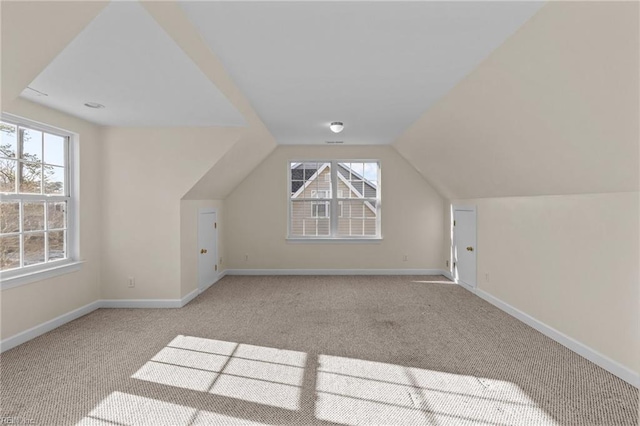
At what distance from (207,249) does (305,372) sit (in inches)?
127

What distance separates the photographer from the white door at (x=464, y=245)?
502cm

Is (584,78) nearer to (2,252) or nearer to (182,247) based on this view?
(182,247)

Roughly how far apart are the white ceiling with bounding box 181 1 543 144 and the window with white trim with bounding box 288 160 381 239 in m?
2.69

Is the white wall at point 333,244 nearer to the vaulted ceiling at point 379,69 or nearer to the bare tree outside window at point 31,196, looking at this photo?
the vaulted ceiling at point 379,69

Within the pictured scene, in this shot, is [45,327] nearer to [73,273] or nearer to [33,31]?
[73,273]

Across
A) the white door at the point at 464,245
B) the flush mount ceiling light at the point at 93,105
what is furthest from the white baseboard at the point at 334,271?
the flush mount ceiling light at the point at 93,105

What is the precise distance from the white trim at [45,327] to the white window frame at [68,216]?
1.51 feet

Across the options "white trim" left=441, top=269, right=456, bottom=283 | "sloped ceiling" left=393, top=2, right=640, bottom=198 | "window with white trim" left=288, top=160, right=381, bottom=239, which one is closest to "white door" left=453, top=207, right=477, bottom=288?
"white trim" left=441, top=269, right=456, bottom=283

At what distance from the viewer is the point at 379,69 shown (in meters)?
2.68

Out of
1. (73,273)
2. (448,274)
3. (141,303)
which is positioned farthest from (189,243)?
(448,274)

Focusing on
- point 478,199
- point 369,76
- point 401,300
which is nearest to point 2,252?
point 369,76

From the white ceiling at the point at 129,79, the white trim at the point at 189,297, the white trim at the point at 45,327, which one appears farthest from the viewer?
the white trim at the point at 189,297

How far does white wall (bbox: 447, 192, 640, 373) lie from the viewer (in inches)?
97.8

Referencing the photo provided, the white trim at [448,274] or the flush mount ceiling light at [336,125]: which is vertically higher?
the flush mount ceiling light at [336,125]
